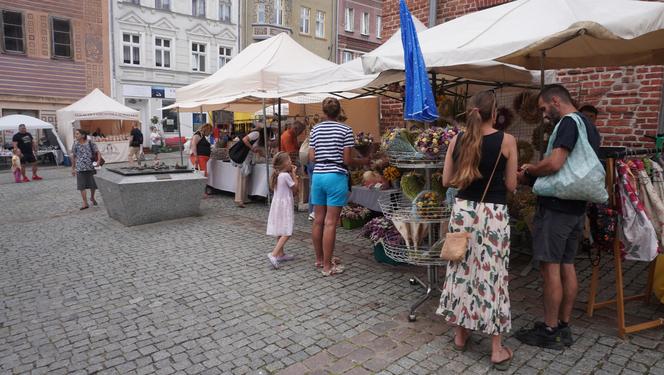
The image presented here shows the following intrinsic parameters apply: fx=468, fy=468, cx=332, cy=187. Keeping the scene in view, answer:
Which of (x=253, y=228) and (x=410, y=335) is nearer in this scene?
(x=410, y=335)

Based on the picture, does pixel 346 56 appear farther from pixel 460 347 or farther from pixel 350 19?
pixel 460 347

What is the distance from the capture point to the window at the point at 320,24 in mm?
32969

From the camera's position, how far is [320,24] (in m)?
33.2

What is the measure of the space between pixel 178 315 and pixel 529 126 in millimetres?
4782

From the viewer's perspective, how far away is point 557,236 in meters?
3.17

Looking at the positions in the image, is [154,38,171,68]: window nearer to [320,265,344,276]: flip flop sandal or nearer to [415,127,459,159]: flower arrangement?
[320,265,344,276]: flip flop sandal

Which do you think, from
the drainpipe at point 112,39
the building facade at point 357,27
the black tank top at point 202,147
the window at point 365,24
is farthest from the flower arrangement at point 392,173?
the window at point 365,24

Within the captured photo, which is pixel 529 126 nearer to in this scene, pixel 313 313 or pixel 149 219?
pixel 313 313

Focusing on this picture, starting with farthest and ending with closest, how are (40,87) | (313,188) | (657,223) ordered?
(40,87)
(313,188)
(657,223)

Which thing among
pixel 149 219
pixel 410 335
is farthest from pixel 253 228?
pixel 410 335

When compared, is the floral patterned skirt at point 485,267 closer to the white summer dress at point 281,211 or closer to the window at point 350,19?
the white summer dress at point 281,211

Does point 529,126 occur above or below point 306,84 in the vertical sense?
below

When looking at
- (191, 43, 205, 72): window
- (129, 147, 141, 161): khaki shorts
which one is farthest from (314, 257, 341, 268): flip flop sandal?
(191, 43, 205, 72): window

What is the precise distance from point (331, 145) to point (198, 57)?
2613 cm
